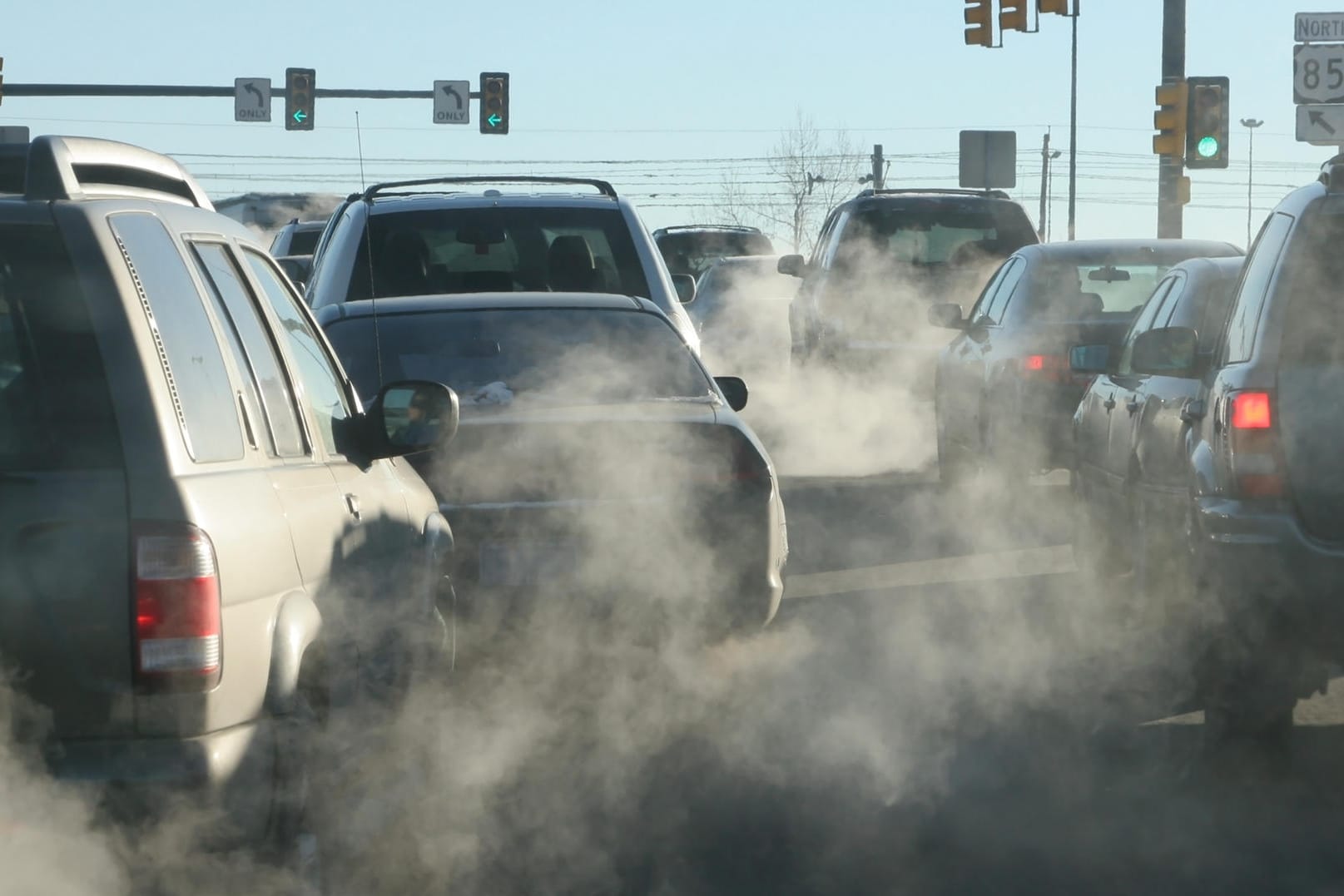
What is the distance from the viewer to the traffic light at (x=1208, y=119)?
74.0 ft

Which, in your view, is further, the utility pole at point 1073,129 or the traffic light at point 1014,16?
the utility pole at point 1073,129

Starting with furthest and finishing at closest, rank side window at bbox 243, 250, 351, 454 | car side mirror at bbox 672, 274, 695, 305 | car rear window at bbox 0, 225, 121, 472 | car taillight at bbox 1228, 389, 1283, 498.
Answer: car side mirror at bbox 672, 274, 695, 305 → car taillight at bbox 1228, 389, 1283, 498 → side window at bbox 243, 250, 351, 454 → car rear window at bbox 0, 225, 121, 472

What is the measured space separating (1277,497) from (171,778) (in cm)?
353

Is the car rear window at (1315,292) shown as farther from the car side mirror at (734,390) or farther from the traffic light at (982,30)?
the traffic light at (982,30)

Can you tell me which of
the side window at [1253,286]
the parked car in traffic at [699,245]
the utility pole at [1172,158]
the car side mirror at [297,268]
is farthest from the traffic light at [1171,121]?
the side window at [1253,286]

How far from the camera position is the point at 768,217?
95875 millimetres

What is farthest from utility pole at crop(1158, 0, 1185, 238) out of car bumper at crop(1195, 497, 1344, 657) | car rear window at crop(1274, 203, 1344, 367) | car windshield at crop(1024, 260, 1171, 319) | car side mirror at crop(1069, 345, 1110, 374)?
car bumper at crop(1195, 497, 1344, 657)

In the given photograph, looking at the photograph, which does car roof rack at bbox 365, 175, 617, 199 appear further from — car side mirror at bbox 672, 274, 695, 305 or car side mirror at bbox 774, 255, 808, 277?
car side mirror at bbox 774, 255, 808, 277

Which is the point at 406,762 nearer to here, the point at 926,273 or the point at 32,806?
the point at 32,806

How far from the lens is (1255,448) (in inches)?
236

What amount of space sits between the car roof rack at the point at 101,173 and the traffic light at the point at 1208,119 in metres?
19.1

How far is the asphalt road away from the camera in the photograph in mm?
4973

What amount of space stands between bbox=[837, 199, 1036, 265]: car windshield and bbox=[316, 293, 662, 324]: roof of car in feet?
30.9

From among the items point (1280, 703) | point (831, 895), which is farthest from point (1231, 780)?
point (831, 895)
